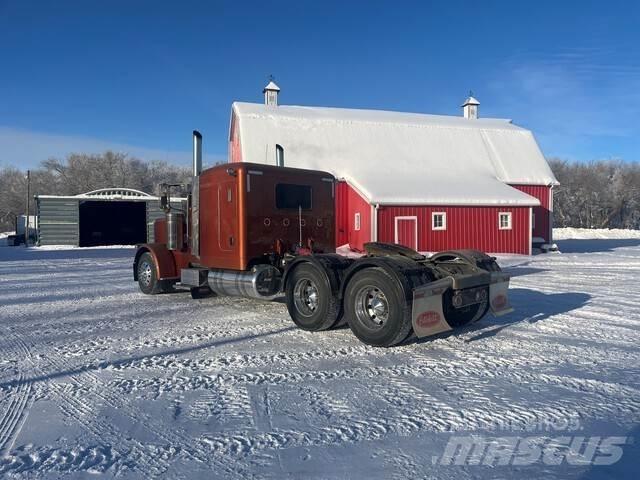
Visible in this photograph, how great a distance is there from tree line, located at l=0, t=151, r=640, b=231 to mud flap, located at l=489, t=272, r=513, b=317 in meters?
64.2

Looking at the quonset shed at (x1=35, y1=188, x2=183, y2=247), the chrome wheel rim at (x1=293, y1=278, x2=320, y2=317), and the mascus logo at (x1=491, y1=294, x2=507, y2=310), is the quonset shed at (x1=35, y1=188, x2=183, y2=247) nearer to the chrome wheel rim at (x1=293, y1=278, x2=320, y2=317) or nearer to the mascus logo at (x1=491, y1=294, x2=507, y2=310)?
the chrome wheel rim at (x1=293, y1=278, x2=320, y2=317)

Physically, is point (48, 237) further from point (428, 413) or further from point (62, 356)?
point (428, 413)

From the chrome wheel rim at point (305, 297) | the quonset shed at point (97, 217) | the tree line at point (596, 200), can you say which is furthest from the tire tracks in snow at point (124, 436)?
the tree line at point (596, 200)

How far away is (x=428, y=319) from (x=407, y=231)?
1685 centimetres

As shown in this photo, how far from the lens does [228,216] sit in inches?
346

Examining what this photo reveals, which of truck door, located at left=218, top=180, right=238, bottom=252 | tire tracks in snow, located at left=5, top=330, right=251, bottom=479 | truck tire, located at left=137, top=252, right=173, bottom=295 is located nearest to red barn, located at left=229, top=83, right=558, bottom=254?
truck tire, located at left=137, top=252, right=173, bottom=295

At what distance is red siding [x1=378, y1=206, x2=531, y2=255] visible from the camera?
22.4 metres

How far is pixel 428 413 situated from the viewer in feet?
13.9

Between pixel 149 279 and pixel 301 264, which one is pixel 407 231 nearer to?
pixel 149 279

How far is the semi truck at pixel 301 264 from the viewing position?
20.6 feet

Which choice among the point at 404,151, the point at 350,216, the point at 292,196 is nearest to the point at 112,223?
the point at 350,216

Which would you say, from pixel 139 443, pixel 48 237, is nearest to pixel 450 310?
pixel 139 443

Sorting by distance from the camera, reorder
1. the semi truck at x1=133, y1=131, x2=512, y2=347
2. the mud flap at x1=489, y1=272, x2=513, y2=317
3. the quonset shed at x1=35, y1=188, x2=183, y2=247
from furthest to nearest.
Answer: the quonset shed at x1=35, y1=188, x2=183, y2=247, the mud flap at x1=489, y1=272, x2=513, y2=317, the semi truck at x1=133, y1=131, x2=512, y2=347

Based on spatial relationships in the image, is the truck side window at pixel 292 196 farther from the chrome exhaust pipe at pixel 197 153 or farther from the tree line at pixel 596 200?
the tree line at pixel 596 200
